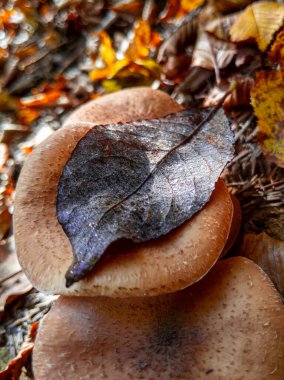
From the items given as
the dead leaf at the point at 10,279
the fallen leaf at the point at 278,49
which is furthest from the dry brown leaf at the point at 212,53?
the dead leaf at the point at 10,279

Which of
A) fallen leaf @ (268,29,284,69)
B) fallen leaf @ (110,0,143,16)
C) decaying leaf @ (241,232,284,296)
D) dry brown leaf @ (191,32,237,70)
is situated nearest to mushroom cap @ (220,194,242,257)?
decaying leaf @ (241,232,284,296)

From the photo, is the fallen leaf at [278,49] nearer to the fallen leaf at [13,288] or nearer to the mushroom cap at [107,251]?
the mushroom cap at [107,251]

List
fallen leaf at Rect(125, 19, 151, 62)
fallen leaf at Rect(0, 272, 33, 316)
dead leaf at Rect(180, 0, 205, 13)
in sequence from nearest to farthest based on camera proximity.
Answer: fallen leaf at Rect(0, 272, 33, 316)
dead leaf at Rect(180, 0, 205, 13)
fallen leaf at Rect(125, 19, 151, 62)

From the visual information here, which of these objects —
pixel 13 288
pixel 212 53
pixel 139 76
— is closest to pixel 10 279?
pixel 13 288

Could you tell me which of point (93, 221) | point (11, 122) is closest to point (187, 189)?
point (93, 221)

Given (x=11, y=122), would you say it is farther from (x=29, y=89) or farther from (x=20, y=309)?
(x=20, y=309)

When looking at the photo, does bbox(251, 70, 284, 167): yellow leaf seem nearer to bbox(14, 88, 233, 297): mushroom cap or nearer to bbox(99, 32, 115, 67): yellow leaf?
bbox(14, 88, 233, 297): mushroom cap
